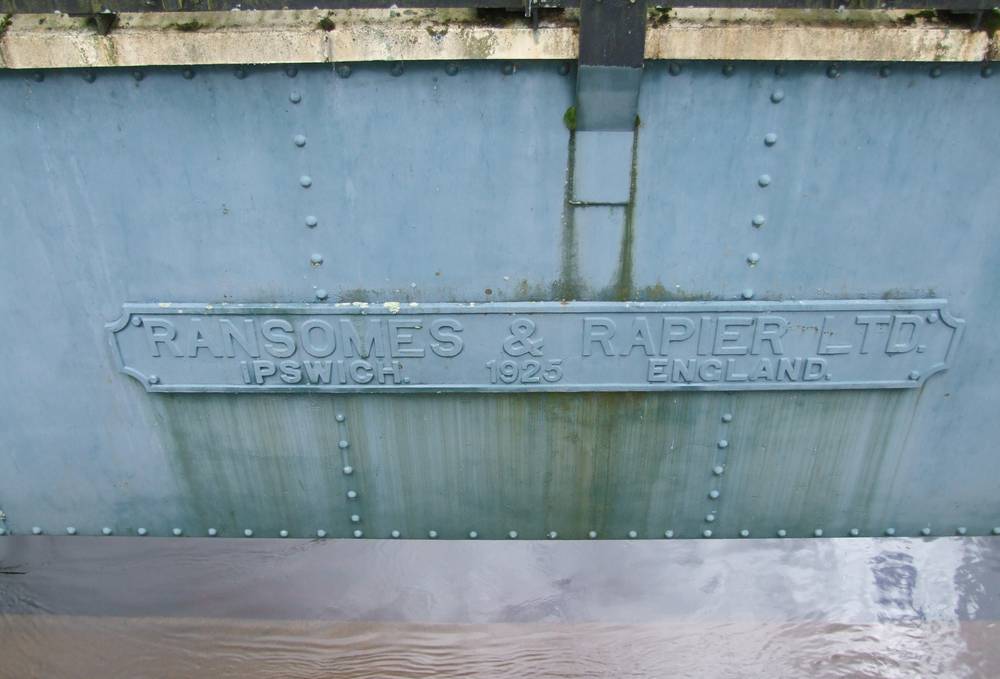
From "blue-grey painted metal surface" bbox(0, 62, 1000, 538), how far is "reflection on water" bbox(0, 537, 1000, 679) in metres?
1.07

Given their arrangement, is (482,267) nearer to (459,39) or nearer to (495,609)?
(459,39)

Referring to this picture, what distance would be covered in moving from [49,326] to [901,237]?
3.24 meters

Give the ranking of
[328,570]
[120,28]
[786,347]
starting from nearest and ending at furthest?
[120,28] < [786,347] < [328,570]

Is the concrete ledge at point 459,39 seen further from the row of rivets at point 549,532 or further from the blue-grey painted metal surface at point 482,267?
the row of rivets at point 549,532

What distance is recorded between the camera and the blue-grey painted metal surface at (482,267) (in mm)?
2162

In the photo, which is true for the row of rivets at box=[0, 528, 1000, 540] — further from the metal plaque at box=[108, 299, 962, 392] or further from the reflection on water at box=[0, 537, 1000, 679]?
the reflection on water at box=[0, 537, 1000, 679]

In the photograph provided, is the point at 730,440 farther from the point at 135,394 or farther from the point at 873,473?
the point at 135,394

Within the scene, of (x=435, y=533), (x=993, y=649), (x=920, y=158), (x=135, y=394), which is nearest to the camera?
(x=920, y=158)

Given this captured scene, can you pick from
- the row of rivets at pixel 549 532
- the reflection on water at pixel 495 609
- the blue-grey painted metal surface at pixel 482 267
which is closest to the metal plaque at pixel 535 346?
the blue-grey painted metal surface at pixel 482 267

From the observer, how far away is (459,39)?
203 centimetres

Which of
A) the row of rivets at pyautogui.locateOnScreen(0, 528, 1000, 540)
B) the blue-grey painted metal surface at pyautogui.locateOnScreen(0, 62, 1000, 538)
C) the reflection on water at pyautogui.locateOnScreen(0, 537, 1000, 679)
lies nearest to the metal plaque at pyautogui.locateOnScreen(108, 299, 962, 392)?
the blue-grey painted metal surface at pyautogui.locateOnScreen(0, 62, 1000, 538)

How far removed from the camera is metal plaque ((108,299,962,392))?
7.97 feet

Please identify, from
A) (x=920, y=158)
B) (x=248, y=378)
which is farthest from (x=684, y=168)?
(x=248, y=378)

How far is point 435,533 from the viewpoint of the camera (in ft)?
9.79
